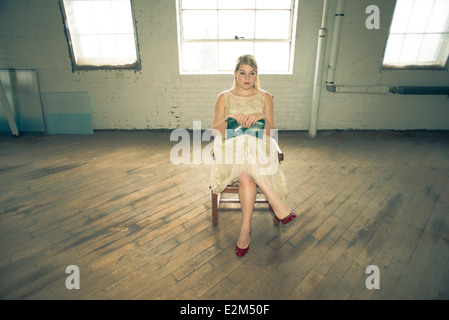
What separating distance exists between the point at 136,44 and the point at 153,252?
12.7ft

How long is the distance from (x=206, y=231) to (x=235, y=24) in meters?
3.79

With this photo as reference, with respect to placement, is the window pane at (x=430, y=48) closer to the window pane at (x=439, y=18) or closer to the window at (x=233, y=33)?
the window pane at (x=439, y=18)

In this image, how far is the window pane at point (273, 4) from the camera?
14.4 ft

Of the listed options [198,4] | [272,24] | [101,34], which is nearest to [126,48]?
[101,34]

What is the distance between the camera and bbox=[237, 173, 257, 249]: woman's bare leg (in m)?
2.02

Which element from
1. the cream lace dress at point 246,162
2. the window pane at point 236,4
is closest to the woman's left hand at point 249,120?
the cream lace dress at point 246,162

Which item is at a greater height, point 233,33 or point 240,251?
point 233,33

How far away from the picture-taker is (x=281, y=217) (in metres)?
1.99

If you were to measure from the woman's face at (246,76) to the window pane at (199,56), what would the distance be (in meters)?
2.64

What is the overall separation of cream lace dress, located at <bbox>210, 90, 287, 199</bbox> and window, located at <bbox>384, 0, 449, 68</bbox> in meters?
3.99

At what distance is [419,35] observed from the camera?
4598 mm

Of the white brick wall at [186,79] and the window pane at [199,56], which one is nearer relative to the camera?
the white brick wall at [186,79]

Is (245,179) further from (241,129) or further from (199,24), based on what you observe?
(199,24)

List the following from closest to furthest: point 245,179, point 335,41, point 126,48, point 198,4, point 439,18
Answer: point 245,179 → point 335,41 → point 198,4 → point 439,18 → point 126,48
